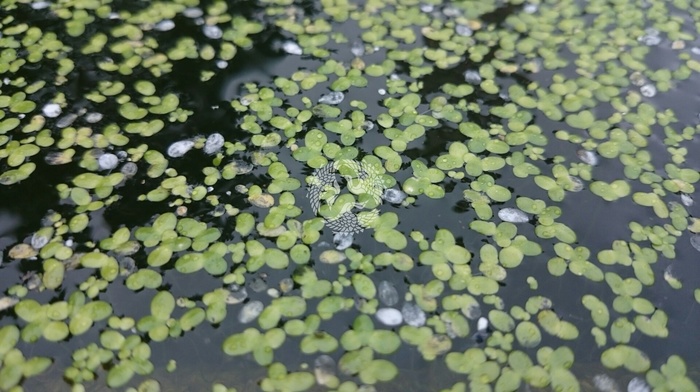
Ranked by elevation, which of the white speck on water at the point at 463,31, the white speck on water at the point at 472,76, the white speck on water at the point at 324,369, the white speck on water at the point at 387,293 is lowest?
the white speck on water at the point at 324,369

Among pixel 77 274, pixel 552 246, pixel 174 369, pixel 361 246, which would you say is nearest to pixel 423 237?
pixel 361 246

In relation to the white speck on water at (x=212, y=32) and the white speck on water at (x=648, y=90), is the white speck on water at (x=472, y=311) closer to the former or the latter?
the white speck on water at (x=648, y=90)

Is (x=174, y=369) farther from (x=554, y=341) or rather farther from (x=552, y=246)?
(x=552, y=246)

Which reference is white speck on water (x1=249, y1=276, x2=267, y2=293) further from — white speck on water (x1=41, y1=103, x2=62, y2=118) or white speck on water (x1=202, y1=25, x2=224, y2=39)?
white speck on water (x1=202, y1=25, x2=224, y2=39)

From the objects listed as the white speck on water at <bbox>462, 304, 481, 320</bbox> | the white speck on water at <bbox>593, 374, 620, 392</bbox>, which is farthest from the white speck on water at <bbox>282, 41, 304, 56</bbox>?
the white speck on water at <bbox>593, 374, 620, 392</bbox>

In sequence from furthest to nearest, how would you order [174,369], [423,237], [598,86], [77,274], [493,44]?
[493,44] < [598,86] < [423,237] < [77,274] < [174,369]

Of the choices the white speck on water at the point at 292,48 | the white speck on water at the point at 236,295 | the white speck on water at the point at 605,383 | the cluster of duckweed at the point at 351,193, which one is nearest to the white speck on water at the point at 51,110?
the cluster of duckweed at the point at 351,193
